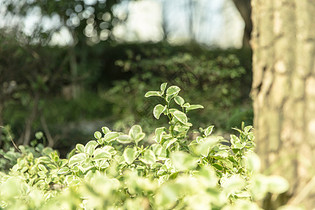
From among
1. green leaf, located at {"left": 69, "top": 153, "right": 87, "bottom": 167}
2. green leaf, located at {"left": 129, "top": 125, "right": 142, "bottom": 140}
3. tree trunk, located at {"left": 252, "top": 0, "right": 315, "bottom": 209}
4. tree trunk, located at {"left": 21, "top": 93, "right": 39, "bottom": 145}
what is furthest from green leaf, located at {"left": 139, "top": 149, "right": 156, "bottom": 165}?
tree trunk, located at {"left": 21, "top": 93, "right": 39, "bottom": 145}

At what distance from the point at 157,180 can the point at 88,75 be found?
477 cm

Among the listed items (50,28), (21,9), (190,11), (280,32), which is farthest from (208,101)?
(190,11)

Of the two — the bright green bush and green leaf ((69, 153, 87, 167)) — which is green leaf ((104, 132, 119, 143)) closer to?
the bright green bush

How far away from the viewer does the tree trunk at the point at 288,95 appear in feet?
3.70

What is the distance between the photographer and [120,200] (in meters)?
1.40

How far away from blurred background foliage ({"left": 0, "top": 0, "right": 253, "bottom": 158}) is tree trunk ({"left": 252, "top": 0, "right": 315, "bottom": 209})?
89.2 inches

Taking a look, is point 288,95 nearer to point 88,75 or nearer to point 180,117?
point 180,117

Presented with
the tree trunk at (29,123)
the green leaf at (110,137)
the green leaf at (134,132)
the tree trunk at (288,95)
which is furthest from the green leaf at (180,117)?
the tree trunk at (29,123)

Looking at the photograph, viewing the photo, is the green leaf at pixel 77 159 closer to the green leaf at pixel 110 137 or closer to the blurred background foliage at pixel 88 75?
the green leaf at pixel 110 137

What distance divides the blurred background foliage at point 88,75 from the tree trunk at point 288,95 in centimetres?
226

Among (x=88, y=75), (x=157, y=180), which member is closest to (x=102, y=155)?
(x=157, y=180)

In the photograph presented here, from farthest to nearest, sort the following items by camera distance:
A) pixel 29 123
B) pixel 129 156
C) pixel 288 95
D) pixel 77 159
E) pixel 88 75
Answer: pixel 88 75
pixel 29 123
pixel 77 159
pixel 129 156
pixel 288 95

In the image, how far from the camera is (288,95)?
45.6 inches

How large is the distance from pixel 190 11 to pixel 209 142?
20161 millimetres
